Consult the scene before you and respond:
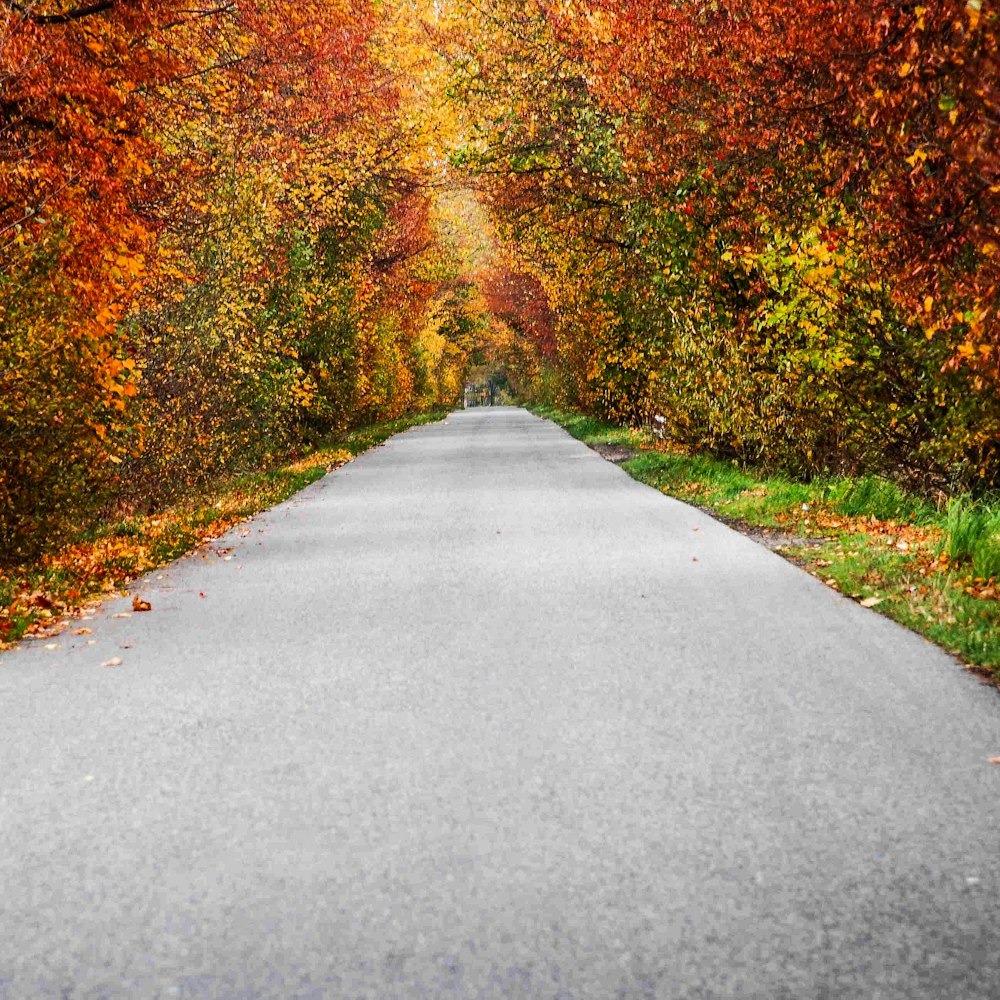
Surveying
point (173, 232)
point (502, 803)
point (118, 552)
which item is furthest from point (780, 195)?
point (502, 803)

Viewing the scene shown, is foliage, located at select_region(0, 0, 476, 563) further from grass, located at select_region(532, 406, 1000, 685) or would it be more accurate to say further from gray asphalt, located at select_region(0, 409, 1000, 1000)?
grass, located at select_region(532, 406, 1000, 685)

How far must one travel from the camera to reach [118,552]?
12.8m

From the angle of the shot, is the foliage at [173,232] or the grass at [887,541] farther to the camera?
the foliage at [173,232]

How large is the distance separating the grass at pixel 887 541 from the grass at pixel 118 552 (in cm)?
587

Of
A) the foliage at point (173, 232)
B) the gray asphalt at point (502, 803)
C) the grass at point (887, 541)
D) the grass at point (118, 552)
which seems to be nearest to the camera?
the gray asphalt at point (502, 803)

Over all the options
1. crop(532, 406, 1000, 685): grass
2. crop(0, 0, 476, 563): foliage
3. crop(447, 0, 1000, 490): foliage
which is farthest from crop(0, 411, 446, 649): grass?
crop(447, 0, 1000, 490): foliage

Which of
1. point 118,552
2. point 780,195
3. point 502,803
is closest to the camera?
point 502,803

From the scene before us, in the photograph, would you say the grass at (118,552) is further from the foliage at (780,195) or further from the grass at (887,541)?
the foliage at (780,195)

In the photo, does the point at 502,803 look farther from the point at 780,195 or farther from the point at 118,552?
the point at 780,195

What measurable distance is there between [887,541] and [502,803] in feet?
25.8

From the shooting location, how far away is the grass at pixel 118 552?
948 centimetres

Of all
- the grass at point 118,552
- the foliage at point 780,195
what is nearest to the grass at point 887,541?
the foliage at point 780,195

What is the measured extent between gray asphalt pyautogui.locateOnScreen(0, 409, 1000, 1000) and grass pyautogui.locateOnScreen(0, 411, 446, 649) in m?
0.59

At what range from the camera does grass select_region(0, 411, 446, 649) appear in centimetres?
948
